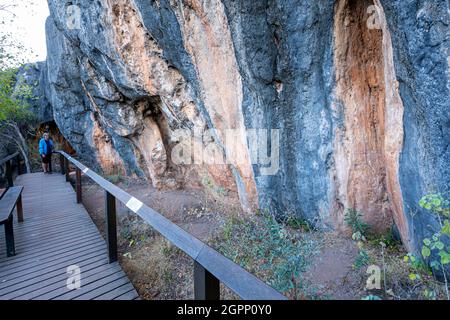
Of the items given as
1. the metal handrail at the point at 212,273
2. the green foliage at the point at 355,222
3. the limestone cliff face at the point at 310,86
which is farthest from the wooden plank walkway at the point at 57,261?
the green foliage at the point at 355,222

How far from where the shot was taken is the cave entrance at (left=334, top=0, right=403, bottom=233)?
Result: 310 cm

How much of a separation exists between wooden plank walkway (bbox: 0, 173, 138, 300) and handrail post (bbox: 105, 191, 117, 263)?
0.16 meters

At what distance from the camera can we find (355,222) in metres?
3.67

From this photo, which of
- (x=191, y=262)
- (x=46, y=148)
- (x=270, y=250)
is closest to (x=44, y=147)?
(x=46, y=148)

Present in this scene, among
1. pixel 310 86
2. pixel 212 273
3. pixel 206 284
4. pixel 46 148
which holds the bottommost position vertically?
pixel 206 284

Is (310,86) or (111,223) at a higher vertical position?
(310,86)

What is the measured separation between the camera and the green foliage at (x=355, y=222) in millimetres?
3627

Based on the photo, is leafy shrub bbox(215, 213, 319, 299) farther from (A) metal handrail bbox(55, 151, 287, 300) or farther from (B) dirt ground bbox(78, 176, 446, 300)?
(A) metal handrail bbox(55, 151, 287, 300)

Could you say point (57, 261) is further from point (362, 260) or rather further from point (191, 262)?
point (362, 260)

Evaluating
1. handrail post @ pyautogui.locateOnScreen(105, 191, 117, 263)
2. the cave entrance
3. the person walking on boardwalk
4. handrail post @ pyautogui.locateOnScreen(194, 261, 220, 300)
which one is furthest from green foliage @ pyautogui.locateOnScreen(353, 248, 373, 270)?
the person walking on boardwalk

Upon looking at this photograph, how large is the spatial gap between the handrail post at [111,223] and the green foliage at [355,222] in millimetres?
3498

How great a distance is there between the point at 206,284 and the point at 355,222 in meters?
3.10

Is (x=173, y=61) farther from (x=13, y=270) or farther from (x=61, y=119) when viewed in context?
(x=61, y=119)
